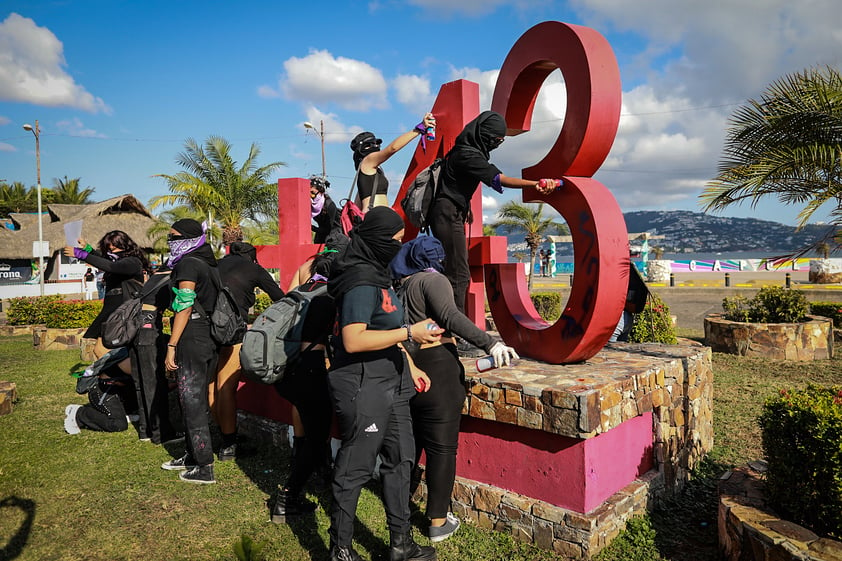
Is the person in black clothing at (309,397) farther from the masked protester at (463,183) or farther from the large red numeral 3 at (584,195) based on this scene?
the large red numeral 3 at (584,195)

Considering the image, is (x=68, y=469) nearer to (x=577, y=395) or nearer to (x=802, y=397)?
(x=577, y=395)

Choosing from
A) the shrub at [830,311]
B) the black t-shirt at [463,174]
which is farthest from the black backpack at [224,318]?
the shrub at [830,311]

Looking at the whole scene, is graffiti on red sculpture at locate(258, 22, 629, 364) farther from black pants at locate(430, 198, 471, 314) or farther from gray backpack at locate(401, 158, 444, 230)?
gray backpack at locate(401, 158, 444, 230)

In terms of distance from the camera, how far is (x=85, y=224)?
95.7 ft

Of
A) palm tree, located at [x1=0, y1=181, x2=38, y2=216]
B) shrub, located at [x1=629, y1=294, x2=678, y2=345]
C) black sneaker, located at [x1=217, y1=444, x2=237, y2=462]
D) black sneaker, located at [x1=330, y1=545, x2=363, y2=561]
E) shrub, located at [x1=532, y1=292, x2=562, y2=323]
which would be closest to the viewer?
black sneaker, located at [x1=330, y1=545, x2=363, y2=561]

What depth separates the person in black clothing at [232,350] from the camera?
186 inches

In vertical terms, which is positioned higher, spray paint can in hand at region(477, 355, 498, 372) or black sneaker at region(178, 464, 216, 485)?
spray paint can in hand at region(477, 355, 498, 372)

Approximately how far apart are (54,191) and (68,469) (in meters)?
46.4

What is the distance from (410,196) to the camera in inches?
181

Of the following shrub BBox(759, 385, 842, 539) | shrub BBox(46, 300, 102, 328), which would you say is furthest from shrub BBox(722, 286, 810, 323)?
shrub BBox(46, 300, 102, 328)

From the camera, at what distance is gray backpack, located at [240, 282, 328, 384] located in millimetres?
3402

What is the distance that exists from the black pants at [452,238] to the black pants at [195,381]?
6.40 ft

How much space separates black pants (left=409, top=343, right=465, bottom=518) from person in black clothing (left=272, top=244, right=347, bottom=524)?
68 centimetres

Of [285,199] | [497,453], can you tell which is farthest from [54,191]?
[497,453]
